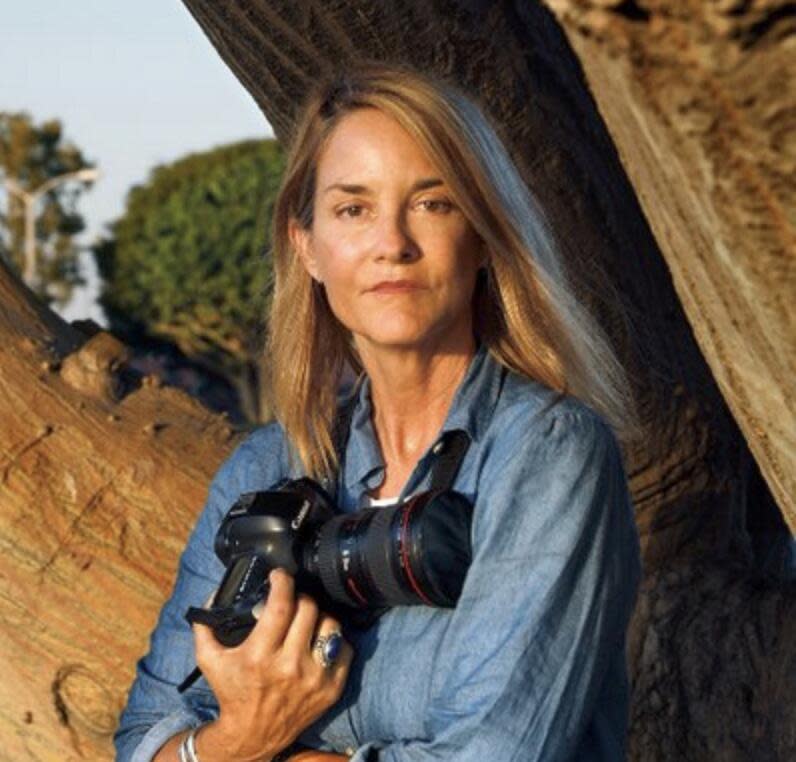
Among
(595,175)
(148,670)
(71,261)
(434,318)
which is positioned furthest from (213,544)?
(71,261)

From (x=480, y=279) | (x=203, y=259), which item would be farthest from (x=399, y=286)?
(x=203, y=259)

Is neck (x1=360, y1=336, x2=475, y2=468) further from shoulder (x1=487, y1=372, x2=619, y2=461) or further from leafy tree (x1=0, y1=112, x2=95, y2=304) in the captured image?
leafy tree (x1=0, y1=112, x2=95, y2=304)

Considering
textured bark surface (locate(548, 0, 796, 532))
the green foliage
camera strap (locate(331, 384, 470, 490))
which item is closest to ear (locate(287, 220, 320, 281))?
camera strap (locate(331, 384, 470, 490))

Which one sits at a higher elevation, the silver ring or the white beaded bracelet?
the silver ring

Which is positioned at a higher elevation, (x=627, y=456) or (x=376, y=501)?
(x=627, y=456)

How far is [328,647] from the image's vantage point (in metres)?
3.02

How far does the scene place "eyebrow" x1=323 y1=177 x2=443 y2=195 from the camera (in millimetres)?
3057

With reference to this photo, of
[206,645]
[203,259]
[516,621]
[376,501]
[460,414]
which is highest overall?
[203,259]

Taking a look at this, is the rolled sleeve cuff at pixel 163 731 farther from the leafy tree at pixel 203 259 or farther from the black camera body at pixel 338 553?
the leafy tree at pixel 203 259

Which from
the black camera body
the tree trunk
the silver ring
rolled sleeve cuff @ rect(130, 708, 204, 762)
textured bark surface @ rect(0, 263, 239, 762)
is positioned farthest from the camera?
textured bark surface @ rect(0, 263, 239, 762)

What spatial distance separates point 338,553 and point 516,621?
31 centimetres

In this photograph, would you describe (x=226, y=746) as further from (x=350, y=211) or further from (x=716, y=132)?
(x=716, y=132)

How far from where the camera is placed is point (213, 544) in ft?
10.9

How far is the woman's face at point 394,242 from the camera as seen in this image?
10.1 feet
